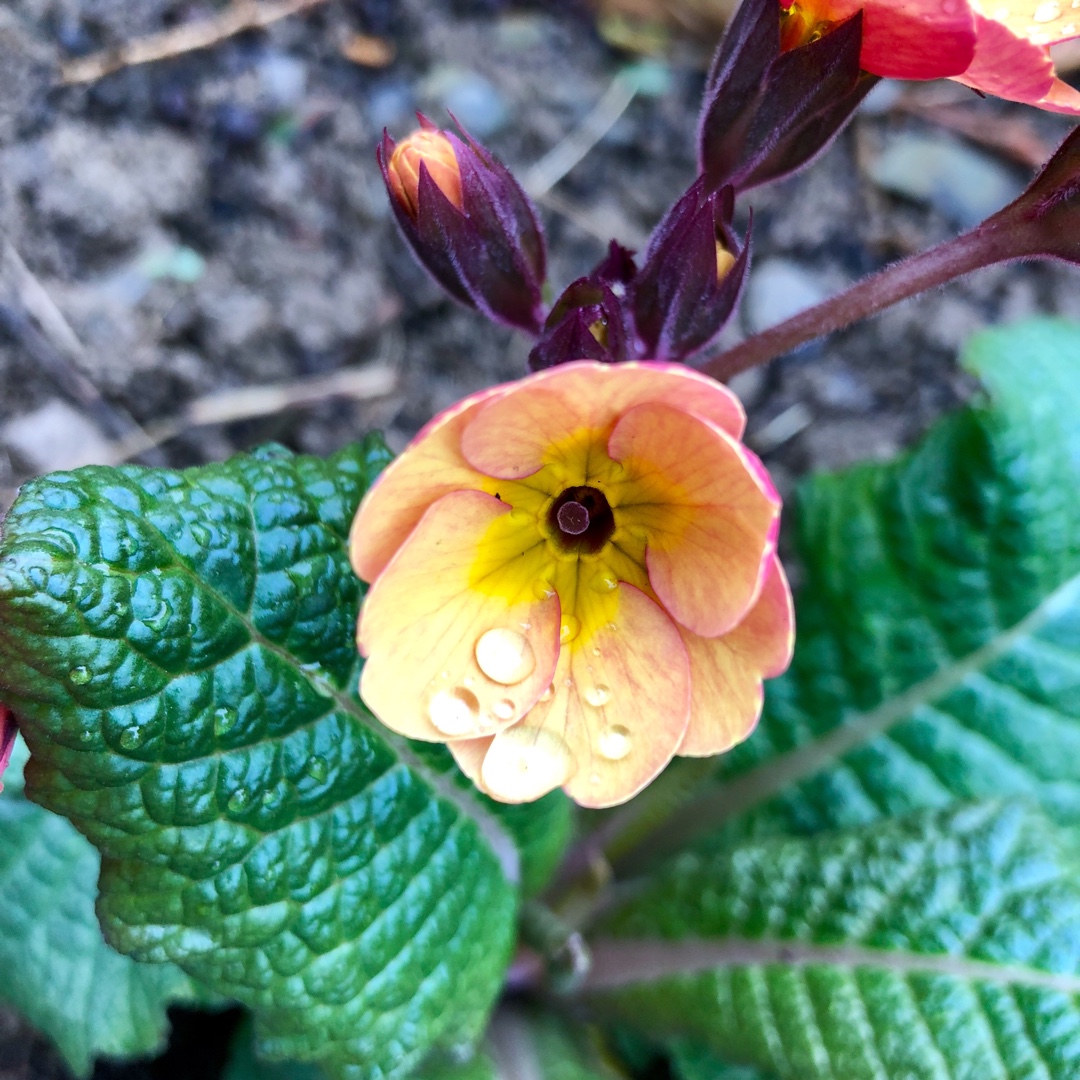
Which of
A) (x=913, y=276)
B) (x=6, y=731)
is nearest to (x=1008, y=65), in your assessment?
(x=913, y=276)

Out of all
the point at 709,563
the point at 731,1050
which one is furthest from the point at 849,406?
the point at 709,563

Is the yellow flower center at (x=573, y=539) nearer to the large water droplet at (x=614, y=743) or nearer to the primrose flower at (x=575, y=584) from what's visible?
the primrose flower at (x=575, y=584)

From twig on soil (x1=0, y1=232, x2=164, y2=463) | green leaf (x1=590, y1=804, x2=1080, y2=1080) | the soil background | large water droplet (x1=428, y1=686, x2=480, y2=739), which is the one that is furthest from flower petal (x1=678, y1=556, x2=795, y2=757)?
twig on soil (x1=0, y1=232, x2=164, y2=463)

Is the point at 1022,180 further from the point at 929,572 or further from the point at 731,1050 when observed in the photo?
the point at 731,1050

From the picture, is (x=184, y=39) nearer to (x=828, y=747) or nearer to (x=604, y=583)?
(x=604, y=583)

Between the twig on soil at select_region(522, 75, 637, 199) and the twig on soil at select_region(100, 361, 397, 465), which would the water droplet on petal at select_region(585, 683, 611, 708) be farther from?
the twig on soil at select_region(522, 75, 637, 199)
